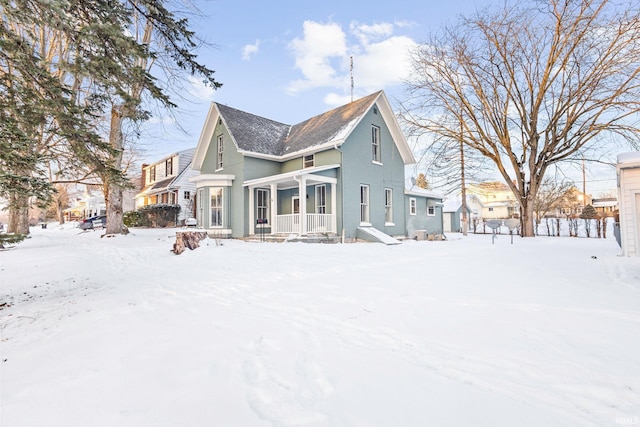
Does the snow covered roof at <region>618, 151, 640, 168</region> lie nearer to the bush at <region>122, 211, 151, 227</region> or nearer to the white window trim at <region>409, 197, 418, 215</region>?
the white window trim at <region>409, 197, 418, 215</region>

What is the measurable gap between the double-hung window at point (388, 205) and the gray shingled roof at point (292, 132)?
4.30m

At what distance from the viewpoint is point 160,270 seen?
7.09 meters

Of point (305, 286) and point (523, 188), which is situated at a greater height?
point (523, 188)

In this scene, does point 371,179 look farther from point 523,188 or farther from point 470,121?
point 523,188

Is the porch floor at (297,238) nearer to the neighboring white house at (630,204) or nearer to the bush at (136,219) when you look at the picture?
the neighboring white house at (630,204)

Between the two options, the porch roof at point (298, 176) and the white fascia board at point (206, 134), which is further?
the white fascia board at point (206, 134)

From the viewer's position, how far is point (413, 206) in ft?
61.4

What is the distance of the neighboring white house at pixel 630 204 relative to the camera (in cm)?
794

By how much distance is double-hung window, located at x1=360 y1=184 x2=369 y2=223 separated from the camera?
582 inches

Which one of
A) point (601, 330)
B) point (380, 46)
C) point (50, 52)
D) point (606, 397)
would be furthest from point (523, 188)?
point (50, 52)

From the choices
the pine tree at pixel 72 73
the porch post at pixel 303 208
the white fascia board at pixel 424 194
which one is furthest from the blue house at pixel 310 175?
the pine tree at pixel 72 73

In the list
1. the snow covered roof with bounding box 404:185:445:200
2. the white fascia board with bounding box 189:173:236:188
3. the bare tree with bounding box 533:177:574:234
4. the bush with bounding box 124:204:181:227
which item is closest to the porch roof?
the white fascia board with bounding box 189:173:236:188

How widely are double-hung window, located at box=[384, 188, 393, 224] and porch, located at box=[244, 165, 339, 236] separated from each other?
3770 millimetres

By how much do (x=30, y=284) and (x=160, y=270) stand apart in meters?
2.22
